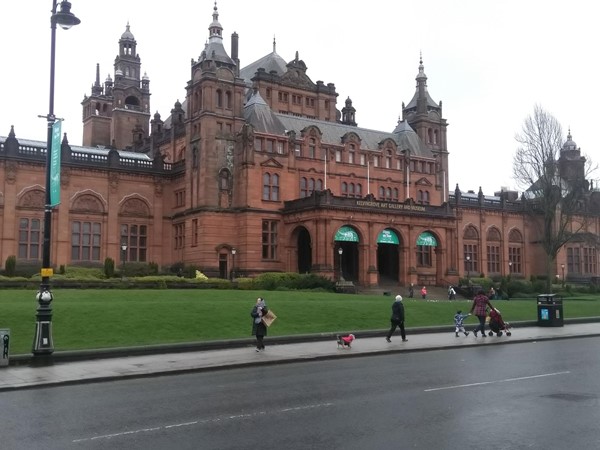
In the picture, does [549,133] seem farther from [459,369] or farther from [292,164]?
[459,369]

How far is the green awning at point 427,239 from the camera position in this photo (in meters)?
61.5

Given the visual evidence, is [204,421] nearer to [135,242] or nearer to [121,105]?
[135,242]

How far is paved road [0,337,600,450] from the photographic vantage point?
392 inches

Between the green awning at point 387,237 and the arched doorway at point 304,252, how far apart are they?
665 centimetres

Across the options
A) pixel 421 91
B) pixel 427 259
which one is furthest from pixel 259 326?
pixel 421 91

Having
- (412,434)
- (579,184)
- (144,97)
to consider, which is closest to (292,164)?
(579,184)

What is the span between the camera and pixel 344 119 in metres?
82.4

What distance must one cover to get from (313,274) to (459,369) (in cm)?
3407

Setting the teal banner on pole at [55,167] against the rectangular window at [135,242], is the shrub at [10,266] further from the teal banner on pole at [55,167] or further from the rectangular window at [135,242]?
the teal banner on pole at [55,167]

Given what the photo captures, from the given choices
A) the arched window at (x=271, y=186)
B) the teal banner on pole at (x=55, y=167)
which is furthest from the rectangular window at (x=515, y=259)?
the teal banner on pole at (x=55, y=167)

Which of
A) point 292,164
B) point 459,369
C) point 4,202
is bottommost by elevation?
point 459,369

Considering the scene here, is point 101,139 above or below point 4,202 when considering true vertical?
above

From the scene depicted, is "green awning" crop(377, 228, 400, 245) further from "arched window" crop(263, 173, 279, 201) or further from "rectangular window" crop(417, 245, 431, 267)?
"arched window" crop(263, 173, 279, 201)

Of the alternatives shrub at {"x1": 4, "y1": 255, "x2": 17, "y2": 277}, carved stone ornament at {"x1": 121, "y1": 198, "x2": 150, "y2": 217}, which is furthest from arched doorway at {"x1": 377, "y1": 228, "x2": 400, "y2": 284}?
shrub at {"x1": 4, "y1": 255, "x2": 17, "y2": 277}
